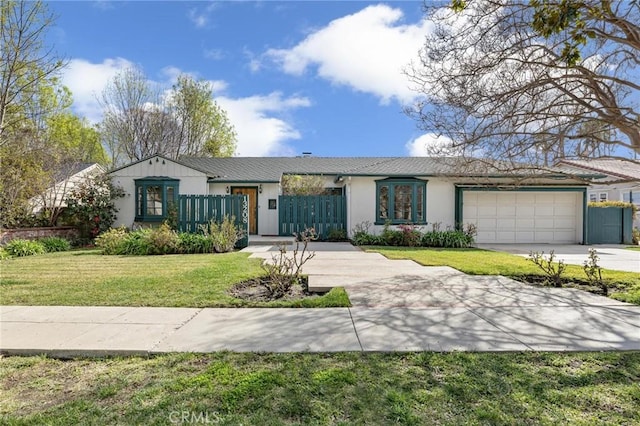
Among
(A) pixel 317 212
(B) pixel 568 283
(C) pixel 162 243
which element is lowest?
(B) pixel 568 283

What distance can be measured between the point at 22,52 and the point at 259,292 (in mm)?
10717

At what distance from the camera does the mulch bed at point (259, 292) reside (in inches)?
210

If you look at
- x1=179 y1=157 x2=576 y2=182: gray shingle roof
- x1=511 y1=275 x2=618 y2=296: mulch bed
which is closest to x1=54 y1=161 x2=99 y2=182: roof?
x1=179 y1=157 x2=576 y2=182: gray shingle roof

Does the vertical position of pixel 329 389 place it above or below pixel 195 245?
below

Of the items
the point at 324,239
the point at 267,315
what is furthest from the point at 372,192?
the point at 267,315

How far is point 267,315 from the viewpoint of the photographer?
436 centimetres

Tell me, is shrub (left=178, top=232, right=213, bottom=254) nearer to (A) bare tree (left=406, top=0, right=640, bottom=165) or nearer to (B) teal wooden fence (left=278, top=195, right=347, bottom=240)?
(B) teal wooden fence (left=278, top=195, right=347, bottom=240)

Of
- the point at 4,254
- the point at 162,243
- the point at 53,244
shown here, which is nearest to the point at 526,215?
the point at 162,243

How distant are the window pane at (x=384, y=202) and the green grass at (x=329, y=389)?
12.3m

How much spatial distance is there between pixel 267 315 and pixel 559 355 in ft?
10.0

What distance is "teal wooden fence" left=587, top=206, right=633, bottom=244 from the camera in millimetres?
15930

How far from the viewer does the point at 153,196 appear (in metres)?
15.5

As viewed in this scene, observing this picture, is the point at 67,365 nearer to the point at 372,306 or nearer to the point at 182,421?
the point at 182,421

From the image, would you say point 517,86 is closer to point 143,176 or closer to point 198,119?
point 143,176
